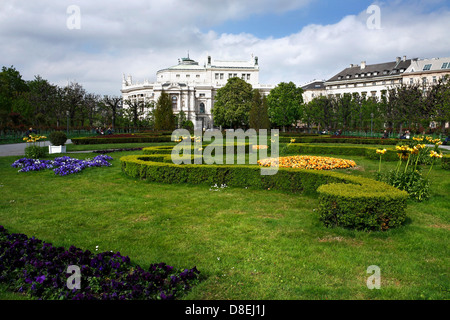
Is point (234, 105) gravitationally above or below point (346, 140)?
above

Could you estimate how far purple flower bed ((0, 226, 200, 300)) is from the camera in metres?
3.53

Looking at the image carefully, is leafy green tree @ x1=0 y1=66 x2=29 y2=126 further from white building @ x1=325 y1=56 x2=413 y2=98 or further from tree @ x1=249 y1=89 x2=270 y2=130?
white building @ x1=325 y1=56 x2=413 y2=98

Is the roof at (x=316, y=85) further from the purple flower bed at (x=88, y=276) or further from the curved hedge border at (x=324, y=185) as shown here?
the purple flower bed at (x=88, y=276)

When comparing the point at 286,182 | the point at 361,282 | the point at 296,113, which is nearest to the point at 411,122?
the point at 296,113

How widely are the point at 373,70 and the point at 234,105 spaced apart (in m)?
38.8

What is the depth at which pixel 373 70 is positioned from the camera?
6919 centimetres

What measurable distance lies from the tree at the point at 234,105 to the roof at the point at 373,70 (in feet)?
110

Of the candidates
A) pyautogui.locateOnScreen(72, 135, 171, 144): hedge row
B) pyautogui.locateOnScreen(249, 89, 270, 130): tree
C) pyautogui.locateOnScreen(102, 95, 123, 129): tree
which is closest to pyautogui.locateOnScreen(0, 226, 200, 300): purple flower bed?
pyautogui.locateOnScreen(72, 135, 171, 144): hedge row

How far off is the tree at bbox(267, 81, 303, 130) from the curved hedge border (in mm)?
40081

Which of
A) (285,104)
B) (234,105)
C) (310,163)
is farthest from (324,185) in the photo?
(285,104)

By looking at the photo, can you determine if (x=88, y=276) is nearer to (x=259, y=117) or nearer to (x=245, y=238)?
(x=245, y=238)

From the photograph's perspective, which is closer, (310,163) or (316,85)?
(310,163)

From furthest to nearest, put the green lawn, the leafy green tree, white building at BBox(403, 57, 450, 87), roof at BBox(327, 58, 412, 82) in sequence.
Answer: roof at BBox(327, 58, 412, 82)
white building at BBox(403, 57, 450, 87)
the leafy green tree
the green lawn

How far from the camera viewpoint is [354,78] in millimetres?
71375
